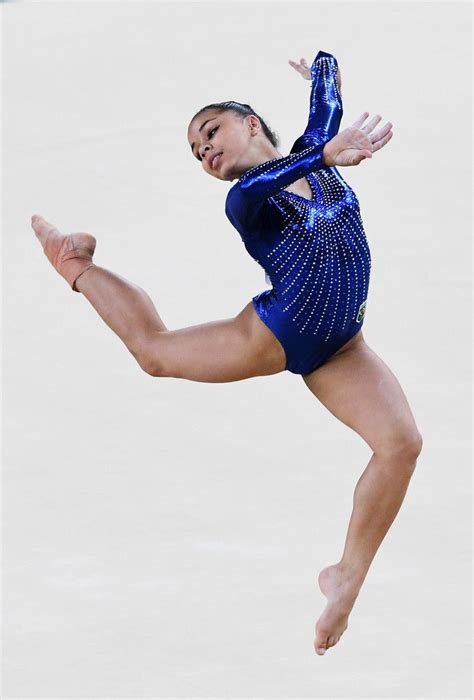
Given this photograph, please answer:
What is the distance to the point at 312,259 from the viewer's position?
11.1ft

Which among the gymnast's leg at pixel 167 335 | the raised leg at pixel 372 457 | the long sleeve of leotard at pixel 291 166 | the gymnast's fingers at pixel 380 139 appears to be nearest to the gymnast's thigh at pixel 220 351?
the gymnast's leg at pixel 167 335

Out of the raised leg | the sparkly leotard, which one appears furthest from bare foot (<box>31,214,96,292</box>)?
the raised leg

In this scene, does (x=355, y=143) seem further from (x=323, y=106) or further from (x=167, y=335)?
(x=167, y=335)

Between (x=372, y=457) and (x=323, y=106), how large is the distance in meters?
0.86

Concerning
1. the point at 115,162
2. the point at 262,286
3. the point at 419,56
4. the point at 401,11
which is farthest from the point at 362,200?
the point at 401,11

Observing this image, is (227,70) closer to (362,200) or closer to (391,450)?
(362,200)

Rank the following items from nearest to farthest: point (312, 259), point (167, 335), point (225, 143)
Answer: point (312, 259) → point (225, 143) → point (167, 335)

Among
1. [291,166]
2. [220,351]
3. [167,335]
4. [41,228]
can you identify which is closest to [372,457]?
[220,351]

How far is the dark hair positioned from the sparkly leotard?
17 centimetres

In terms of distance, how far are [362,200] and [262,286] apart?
0.84 metres

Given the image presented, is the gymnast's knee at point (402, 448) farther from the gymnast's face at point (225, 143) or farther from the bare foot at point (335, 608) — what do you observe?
the gymnast's face at point (225, 143)

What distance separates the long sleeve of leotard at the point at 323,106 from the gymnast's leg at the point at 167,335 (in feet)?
1.47

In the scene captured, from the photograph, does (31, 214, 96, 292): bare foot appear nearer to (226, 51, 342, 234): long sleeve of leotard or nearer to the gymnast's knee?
(226, 51, 342, 234): long sleeve of leotard

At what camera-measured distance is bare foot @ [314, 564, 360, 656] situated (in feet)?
11.4
